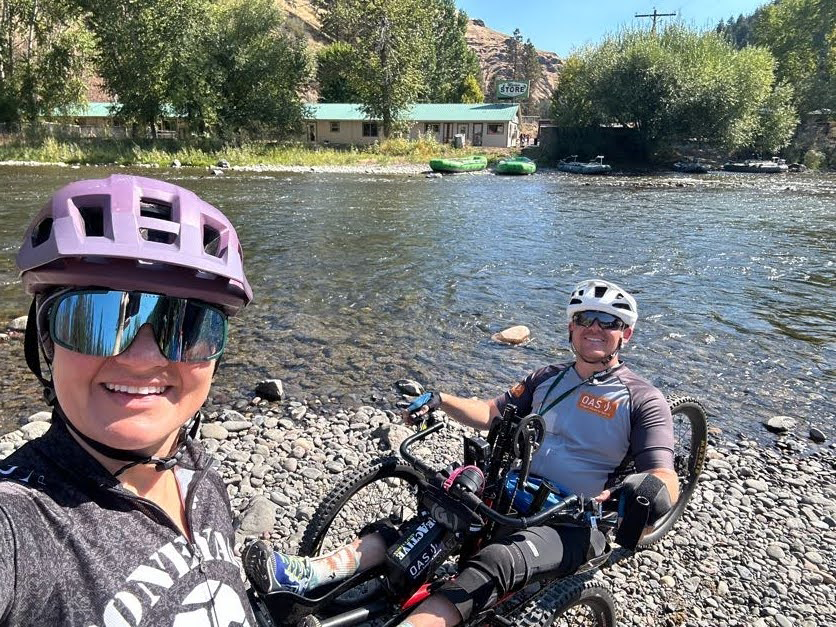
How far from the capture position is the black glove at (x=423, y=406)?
12.8 feet

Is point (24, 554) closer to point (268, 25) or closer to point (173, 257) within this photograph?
point (173, 257)

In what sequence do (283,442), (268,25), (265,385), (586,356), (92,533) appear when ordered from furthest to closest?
(268,25) < (265,385) < (283,442) < (586,356) < (92,533)

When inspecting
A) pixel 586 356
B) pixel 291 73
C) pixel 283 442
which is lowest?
pixel 283 442

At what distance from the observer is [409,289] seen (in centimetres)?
1351

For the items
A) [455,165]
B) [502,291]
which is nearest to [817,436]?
[502,291]

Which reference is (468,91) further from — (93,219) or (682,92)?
(93,219)

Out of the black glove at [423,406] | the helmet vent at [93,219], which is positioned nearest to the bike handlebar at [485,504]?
the black glove at [423,406]

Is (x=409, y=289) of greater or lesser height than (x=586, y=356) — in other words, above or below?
below

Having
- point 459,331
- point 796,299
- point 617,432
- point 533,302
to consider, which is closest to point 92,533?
point 617,432

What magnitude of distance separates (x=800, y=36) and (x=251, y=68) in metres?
71.1

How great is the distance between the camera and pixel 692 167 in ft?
180

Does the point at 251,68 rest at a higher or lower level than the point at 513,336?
higher

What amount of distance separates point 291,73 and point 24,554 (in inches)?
2464

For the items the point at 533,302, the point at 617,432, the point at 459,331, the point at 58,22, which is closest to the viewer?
the point at 617,432
